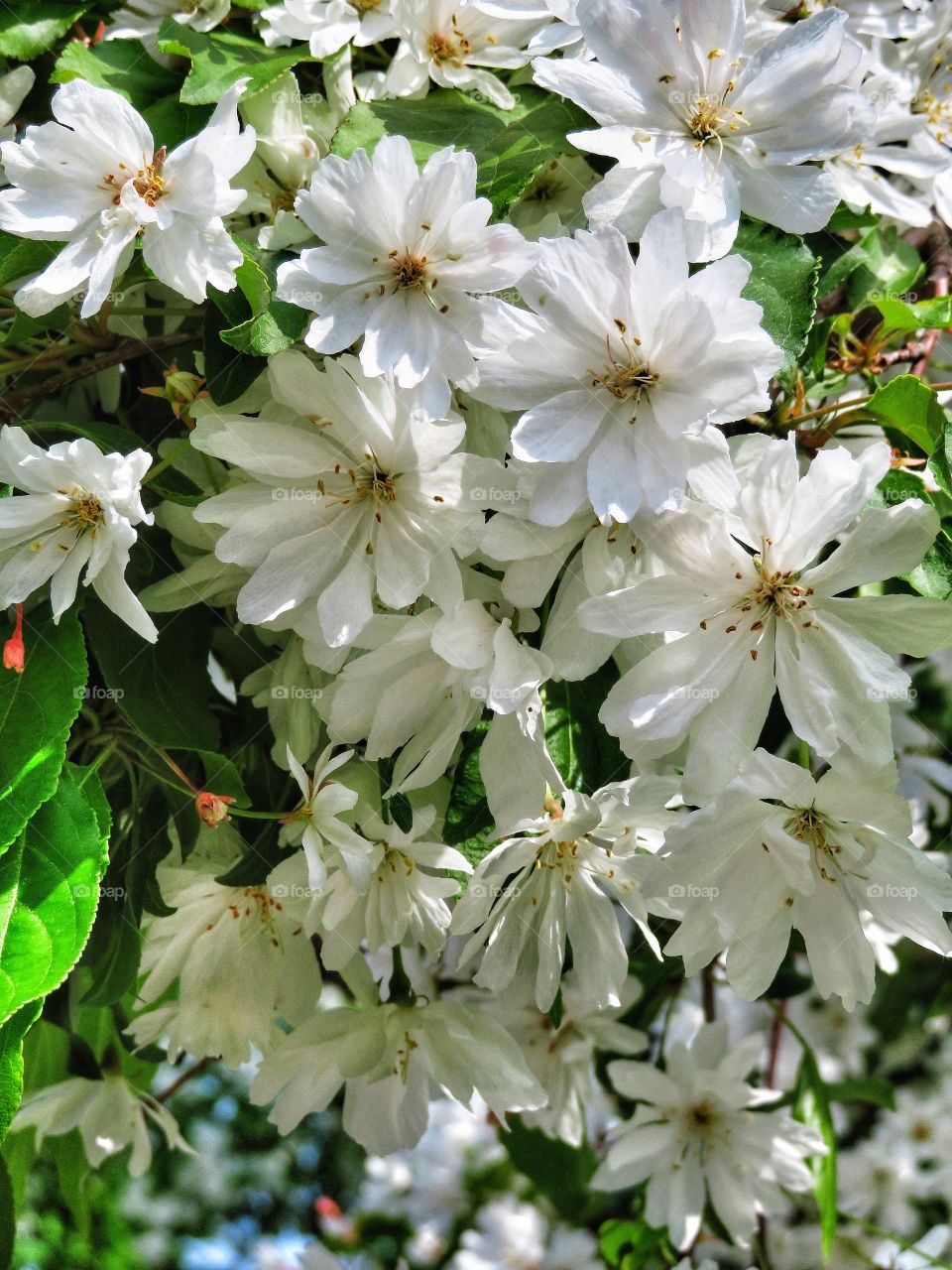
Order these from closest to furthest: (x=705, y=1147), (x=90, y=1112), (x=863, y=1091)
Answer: (x=90, y=1112) < (x=705, y=1147) < (x=863, y=1091)

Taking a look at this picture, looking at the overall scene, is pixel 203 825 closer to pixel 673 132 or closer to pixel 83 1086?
pixel 83 1086

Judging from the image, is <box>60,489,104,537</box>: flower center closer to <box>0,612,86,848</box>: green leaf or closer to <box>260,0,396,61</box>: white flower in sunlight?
<box>0,612,86,848</box>: green leaf

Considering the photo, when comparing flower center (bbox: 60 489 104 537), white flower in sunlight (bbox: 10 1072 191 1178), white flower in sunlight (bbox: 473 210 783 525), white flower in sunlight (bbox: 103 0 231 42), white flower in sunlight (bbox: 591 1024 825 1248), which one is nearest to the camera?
white flower in sunlight (bbox: 473 210 783 525)

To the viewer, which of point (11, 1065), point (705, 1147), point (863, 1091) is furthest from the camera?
point (863, 1091)

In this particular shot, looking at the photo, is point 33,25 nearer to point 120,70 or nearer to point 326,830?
A: point 120,70

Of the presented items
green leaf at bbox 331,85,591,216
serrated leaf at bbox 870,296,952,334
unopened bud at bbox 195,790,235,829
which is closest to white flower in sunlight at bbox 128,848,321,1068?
unopened bud at bbox 195,790,235,829

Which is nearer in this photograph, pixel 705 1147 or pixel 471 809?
pixel 471 809

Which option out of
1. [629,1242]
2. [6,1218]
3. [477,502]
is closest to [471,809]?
[477,502]
